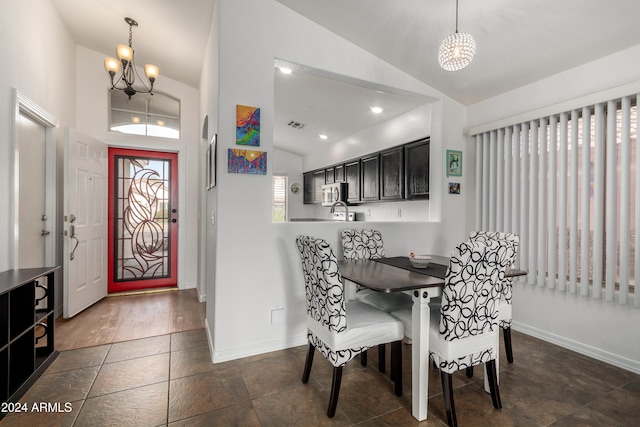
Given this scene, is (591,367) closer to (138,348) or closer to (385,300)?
(385,300)

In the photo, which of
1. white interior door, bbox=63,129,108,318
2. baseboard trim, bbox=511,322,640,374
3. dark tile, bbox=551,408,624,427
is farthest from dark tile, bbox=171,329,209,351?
baseboard trim, bbox=511,322,640,374

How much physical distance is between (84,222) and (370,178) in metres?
3.64

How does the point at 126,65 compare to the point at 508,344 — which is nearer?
the point at 508,344

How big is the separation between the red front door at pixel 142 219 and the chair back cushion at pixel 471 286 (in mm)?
3899

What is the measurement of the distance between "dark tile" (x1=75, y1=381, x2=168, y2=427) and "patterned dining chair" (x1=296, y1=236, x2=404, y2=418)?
2.90ft

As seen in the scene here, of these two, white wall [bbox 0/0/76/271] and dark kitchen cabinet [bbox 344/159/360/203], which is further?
dark kitchen cabinet [bbox 344/159/360/203]

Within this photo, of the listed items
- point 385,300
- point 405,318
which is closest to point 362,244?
point 385,300

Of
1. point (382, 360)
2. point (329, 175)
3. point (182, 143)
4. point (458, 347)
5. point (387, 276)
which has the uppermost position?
point (182, 143)

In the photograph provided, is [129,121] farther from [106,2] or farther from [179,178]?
[106,2]

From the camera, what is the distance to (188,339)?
2730mm

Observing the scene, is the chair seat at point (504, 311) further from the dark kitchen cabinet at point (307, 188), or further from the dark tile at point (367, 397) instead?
the dark kitchen cabinet at point (307, 188)

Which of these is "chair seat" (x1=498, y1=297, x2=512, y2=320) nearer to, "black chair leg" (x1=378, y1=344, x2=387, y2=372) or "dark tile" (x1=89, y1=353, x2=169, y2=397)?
"black chair leg" (x1=378, y1=344, x2=387, y2=372)

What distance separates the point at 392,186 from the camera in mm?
4082

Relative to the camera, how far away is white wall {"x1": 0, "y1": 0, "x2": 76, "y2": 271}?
7.48 ft
